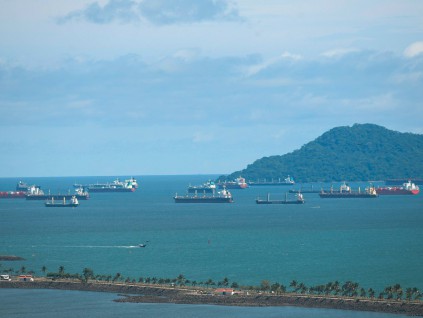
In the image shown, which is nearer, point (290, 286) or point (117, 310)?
point (117, 310)

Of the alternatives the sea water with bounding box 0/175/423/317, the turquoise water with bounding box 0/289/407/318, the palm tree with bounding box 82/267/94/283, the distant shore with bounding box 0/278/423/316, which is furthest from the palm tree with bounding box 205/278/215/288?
the palm tree with bounding box 82/267/94/283

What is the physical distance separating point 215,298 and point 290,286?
338 inches

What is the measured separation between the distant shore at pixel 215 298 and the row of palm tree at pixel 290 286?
3.98 ft

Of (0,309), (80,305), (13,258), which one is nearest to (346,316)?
(80,305)

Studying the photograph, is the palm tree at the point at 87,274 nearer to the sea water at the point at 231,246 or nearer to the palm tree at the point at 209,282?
the sea water at the point at 231,246

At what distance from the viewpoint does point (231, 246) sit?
4673 inches

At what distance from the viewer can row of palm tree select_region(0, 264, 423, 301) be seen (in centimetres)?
7419

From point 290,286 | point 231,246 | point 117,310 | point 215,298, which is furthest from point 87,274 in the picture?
point 231,246

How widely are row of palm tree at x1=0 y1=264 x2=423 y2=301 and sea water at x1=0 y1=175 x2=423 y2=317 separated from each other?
135 inches

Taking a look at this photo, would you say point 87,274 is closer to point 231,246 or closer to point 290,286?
point 290,286

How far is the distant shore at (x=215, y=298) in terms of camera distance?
70938mm

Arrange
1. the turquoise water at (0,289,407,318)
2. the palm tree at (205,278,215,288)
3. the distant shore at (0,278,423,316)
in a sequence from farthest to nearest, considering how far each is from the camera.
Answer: the palm tree at (205,278,215,288)
the distant shore at (0,278,423,316)
the turquoise water at (0,289,407,318)

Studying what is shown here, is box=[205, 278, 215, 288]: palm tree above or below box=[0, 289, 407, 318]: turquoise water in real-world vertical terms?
above

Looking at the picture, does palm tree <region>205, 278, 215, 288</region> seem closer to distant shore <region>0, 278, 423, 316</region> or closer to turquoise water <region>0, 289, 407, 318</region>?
distant shore <region>0, 278, 423, 316</region>
